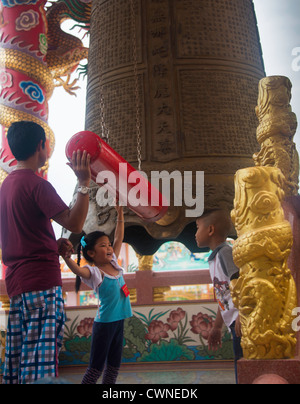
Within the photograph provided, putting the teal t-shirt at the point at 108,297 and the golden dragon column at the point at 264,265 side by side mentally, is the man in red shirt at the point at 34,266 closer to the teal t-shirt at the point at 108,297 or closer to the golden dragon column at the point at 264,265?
the golden dragon column at the point at 264,265

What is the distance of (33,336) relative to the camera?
1274 millimetres

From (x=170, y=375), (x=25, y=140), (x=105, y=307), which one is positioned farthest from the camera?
(x=170, y=375)

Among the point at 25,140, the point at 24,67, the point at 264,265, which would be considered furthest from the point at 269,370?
the point at 24,67

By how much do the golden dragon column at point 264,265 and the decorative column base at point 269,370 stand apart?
3 cm

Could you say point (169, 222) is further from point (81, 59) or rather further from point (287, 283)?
point (81, 59)

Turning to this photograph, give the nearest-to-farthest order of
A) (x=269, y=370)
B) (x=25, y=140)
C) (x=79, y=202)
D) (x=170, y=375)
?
1. (x=269, y=370)
2. (x=79, y=202)
3. (x=25, y=140)
4. (x=170, y=375)

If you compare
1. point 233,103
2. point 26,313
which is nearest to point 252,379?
point 26,313

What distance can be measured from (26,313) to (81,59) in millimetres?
2715

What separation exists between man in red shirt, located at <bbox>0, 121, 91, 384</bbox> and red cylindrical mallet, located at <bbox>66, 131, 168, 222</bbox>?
36mm

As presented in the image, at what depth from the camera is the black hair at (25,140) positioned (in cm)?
138

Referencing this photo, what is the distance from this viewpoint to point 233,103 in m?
1.82

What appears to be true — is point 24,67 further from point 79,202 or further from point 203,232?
point 79,202

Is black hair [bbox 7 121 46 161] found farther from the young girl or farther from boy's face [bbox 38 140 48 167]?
the young girl

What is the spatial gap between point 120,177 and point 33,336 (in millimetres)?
494
